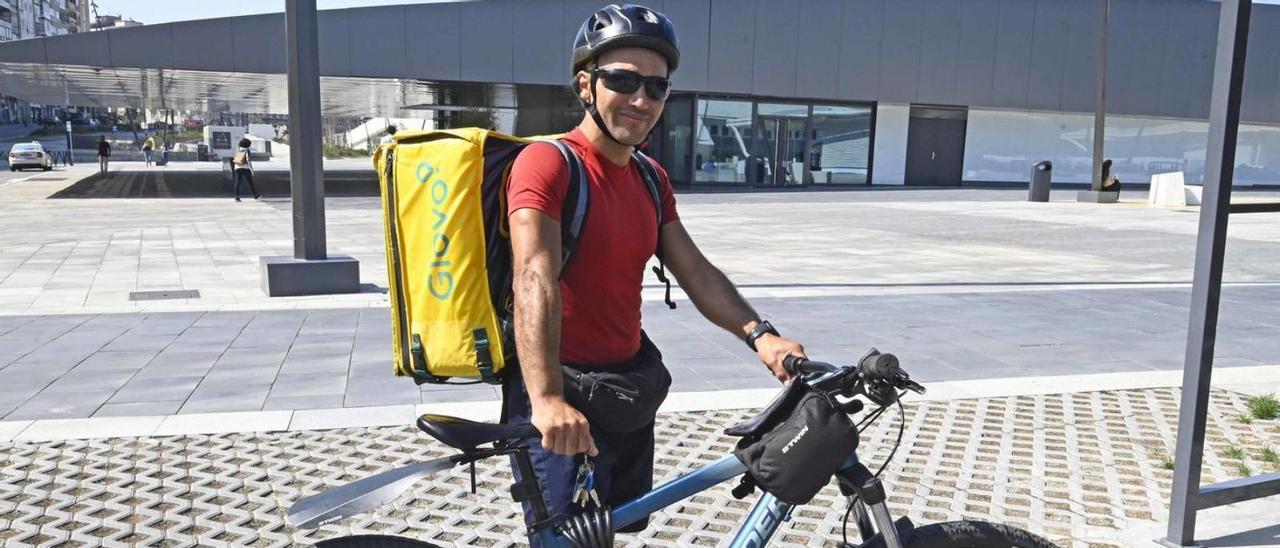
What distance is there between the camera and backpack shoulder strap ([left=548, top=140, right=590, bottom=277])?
2.12 metres

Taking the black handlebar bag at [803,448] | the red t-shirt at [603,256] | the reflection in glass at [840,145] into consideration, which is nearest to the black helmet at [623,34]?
the red t-shirt at [603,256]

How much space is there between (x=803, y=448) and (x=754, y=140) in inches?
1185

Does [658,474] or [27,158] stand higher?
[658,474]

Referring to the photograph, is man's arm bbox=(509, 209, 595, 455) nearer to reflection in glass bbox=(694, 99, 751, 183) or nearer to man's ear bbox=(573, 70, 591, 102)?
man's ear bbox=(573, 70, 591, 102)

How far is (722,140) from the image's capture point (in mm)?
31250

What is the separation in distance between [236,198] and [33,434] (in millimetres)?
20313

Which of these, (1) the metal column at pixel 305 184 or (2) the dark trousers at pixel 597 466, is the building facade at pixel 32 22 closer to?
(1) the metal column at pixel 305 184

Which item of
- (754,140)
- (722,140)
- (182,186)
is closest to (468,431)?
(722,140)

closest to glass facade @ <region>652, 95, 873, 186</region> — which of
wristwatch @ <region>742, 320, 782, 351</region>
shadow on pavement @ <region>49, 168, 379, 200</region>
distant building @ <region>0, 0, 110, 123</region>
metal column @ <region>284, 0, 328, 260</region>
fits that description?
shadow on pavement @ <region>49, 168, 379, 200</region>

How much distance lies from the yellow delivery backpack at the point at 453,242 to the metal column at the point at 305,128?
748 centimetres

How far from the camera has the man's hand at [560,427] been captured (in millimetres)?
1930

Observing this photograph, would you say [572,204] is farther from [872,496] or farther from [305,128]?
[305,128]

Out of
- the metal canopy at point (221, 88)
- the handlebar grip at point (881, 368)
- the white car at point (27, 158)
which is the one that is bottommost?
the white car at point (27, 158)

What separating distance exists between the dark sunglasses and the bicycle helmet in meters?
0.04
